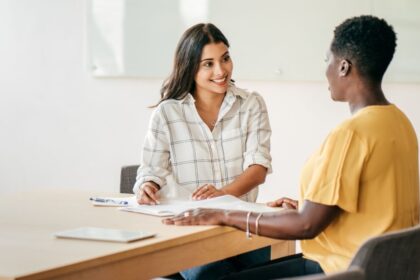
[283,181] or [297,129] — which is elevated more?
[297,129]

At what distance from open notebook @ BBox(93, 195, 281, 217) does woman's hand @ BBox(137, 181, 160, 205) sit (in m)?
0.02

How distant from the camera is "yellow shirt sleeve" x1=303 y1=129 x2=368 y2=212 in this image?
2174 mm

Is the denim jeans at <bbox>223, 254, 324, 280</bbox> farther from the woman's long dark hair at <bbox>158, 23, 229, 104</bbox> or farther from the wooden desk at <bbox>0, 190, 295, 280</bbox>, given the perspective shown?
the woman's long dark hair at <bbox>158, 23, 229, 104</bbox>

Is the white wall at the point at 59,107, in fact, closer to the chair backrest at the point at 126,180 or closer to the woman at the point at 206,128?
the chair backrest at the point at 126,180

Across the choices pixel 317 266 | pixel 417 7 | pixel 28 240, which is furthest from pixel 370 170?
pixel 417 7

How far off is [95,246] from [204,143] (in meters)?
1.13

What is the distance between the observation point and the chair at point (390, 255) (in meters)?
1.72

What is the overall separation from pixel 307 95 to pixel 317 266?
6.64ft

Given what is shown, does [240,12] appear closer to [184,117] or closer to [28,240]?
[184,117]

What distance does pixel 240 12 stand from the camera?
14.8 feet

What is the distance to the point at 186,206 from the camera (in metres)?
2.80

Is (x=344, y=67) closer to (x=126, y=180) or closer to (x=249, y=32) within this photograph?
(x=126, y=180)

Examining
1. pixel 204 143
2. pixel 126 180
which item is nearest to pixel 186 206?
pixel 204 143

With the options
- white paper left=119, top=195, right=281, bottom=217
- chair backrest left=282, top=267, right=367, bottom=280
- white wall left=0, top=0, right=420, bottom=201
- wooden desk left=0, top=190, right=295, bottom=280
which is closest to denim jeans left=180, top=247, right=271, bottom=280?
wooden desk left=0, top=190, right=295, bottom=280
